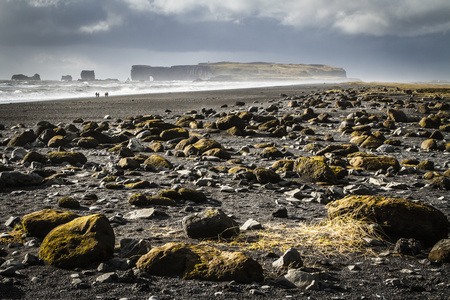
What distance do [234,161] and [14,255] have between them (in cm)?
596

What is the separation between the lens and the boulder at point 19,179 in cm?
688

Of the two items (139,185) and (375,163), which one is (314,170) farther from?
(139,185)

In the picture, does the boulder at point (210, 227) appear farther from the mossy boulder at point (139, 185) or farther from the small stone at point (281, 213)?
the mossy boulder at point (139, 185)

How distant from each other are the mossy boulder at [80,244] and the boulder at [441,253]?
3.43 meters

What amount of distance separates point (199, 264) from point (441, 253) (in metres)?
2.52

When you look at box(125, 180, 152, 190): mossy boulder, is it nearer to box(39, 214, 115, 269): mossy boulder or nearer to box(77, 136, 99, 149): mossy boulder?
box(39, 214, 115, 269): mossy boulder

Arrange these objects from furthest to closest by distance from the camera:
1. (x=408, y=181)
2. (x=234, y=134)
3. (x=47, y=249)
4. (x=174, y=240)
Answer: (x=234, y=134) → (x=408, y=181) → (x=174, y=240) → (x=47, y=249)

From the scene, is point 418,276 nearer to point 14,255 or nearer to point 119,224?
point 119,224

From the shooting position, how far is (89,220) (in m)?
3.98

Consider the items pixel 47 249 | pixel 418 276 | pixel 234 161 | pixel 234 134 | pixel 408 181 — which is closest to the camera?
pixel 418 276

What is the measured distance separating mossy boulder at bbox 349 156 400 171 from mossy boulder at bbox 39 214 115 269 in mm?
6366

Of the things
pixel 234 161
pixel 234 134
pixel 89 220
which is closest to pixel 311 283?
pixel 89 220

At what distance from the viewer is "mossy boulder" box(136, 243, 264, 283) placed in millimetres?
3434

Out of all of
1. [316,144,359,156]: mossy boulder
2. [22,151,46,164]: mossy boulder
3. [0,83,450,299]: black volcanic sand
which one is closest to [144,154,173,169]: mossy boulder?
[0,83,450,299]: black volcanic sand
